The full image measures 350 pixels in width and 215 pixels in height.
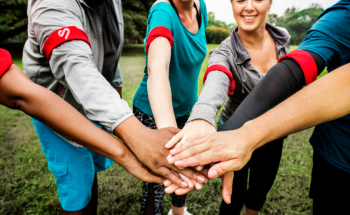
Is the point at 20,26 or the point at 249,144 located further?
the point at 20,26

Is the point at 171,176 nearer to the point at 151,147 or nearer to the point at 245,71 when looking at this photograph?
the point at 151,147

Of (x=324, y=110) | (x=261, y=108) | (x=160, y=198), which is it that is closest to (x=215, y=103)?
(x=261, y=108)

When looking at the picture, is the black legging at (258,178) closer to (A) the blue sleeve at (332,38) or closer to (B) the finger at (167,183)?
(B) the finger at (167,183)

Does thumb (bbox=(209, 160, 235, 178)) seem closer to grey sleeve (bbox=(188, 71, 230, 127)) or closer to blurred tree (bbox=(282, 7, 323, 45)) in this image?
grey sleeve (bbox=(188, 71, 230, 127))

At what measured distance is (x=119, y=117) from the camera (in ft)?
4.09

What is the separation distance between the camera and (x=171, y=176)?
4.37 feet

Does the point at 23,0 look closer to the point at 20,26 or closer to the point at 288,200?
the point at 20,26

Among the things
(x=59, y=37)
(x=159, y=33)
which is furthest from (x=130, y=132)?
(x=159, y=33)

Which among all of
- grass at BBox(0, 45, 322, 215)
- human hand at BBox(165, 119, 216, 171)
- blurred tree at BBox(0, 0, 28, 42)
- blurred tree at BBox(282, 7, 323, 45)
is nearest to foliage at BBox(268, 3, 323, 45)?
blurred tree at BBox(282, 7, 323, 45)

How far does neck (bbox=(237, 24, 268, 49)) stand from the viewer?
187cm

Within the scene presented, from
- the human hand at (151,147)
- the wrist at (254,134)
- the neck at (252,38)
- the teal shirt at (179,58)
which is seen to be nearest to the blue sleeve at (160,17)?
the teal shirt at (179,58)

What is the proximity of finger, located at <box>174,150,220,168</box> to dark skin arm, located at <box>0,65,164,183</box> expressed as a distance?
0.25 meters

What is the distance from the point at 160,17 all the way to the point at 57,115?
1.10 metres

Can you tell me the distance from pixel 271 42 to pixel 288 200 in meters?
2.28
